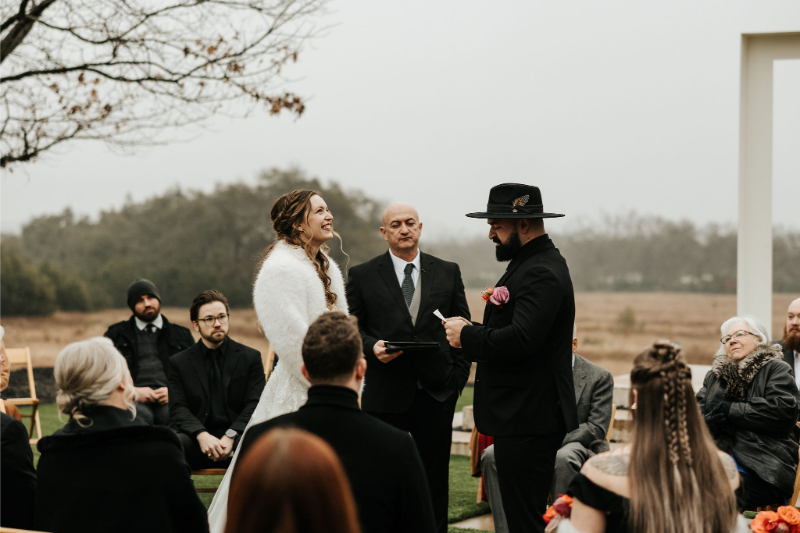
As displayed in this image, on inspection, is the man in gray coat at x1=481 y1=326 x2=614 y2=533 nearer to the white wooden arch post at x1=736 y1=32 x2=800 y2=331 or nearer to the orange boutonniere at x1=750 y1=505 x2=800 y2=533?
the orange boutonniere at x1=750 y1=505 x2=800 y2=533

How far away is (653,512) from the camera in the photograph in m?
2.03

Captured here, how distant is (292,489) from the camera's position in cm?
139

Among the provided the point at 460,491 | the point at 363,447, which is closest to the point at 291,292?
the point at 363,447

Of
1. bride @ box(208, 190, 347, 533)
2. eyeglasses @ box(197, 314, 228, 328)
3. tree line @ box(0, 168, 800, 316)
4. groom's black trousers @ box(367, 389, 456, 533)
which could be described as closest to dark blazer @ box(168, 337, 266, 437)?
eyeglasses @ box(197, 314, 228, 328)

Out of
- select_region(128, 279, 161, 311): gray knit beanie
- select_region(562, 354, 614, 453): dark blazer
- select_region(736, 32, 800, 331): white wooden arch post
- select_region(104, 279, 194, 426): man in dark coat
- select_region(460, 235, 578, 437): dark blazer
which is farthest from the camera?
select_region(736, 32, 800, 331): white wooden arch post

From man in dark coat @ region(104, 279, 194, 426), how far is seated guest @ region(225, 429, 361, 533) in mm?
4838

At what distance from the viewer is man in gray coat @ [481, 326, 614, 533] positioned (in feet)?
14.8

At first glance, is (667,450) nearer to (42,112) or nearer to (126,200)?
(42,112)

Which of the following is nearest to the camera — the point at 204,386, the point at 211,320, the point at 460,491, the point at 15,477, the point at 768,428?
the point at 15,477

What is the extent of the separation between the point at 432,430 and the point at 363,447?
249cm

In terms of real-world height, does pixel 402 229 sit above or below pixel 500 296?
above

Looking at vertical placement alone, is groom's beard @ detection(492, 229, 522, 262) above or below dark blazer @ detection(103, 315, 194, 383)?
above

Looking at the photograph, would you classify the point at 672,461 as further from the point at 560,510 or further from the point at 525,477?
the point at 525,477

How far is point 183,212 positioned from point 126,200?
0.85 meters
